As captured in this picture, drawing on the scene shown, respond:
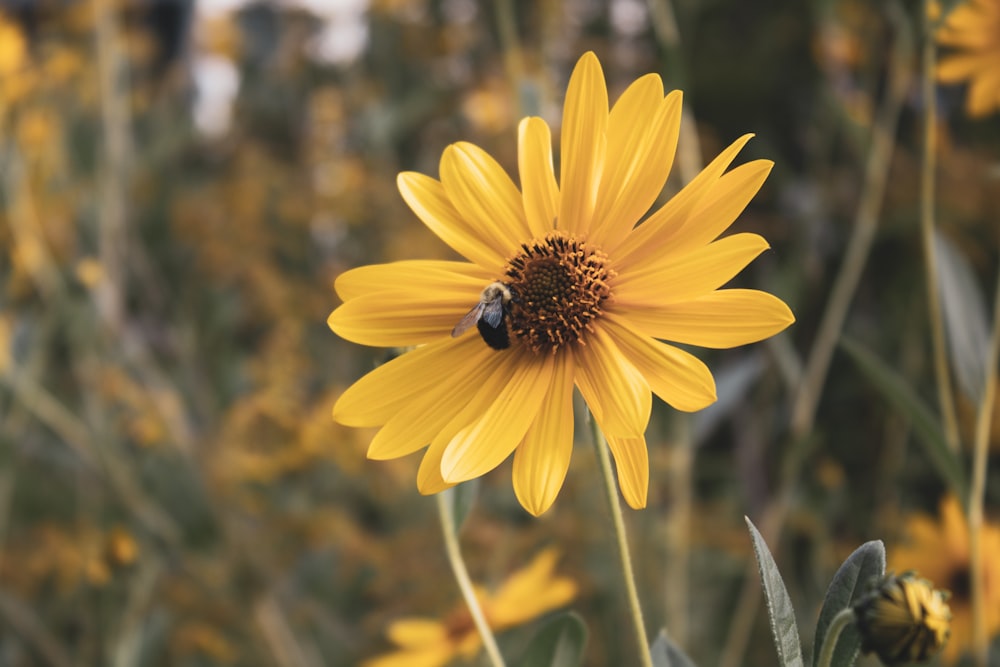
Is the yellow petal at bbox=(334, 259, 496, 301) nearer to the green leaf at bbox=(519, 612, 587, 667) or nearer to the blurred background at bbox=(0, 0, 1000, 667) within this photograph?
the blurred background at bbox=(0, 0, 1000, 667)

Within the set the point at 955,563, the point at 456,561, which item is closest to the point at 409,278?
the point at 456,561

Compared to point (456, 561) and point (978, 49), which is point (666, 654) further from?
point (978, 49)

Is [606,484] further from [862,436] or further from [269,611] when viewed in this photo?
[862,436]

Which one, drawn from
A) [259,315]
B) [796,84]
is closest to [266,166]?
[259,315]

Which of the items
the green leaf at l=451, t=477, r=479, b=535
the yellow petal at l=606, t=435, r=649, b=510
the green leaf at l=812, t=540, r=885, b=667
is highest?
the yellow petal at l=606, t=435, r=649, b=510

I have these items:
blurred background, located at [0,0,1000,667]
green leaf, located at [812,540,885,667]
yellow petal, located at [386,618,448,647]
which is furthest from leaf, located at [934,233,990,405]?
yellow petal, located at [386,618,448,647]

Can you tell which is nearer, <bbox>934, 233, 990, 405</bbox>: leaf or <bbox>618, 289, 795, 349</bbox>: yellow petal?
<bbox>618, 289, 795, 349</bbox>: yellow petal

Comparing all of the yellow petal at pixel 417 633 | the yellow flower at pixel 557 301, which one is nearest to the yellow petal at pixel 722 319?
the yellow flower at pixel 557 301

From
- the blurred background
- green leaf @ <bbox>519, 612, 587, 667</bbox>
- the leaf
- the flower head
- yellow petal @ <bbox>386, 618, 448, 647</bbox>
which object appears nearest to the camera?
the flower head
